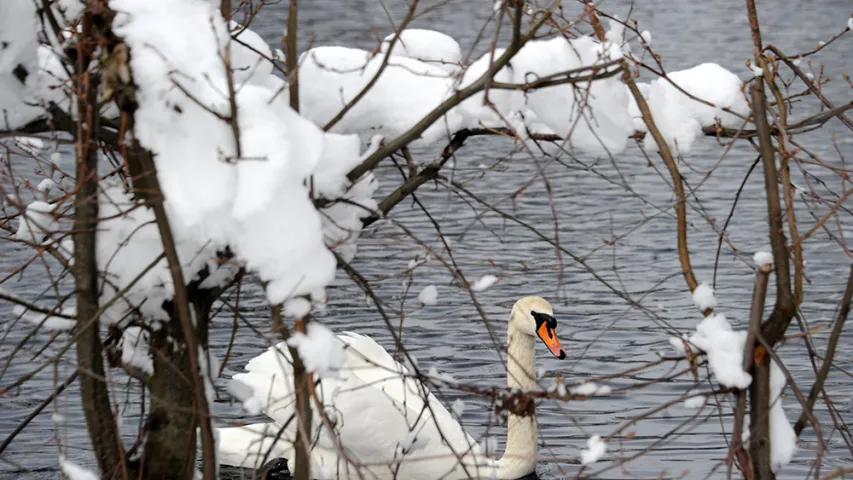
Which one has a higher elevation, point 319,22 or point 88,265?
point 319,22

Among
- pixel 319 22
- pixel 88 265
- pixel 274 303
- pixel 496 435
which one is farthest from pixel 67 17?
pixel 319 22

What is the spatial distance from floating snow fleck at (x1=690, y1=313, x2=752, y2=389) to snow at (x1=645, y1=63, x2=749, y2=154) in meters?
0.81

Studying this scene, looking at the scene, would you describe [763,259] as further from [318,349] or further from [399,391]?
[399,391]

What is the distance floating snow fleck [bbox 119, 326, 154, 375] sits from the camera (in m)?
3.76

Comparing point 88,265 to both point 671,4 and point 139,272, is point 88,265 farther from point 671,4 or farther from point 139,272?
point 671,4

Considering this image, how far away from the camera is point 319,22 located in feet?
80.9

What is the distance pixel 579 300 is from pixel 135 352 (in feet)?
21.2

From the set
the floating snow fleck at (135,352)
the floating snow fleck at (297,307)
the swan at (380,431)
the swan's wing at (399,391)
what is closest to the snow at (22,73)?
the floating snow fleck at (135,352)

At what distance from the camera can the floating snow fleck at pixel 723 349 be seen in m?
3.20

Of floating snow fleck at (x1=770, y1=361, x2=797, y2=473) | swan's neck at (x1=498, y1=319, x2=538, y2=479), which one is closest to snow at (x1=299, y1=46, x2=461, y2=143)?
floating snow fleck at (x1=770, y1=361, x2=797, y2=473)

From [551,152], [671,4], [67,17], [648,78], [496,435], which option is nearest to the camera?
[67,17]

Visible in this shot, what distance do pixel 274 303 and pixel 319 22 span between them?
2214 centimetres

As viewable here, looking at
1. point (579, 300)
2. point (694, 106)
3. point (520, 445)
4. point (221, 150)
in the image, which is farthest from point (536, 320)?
point (221, 150)

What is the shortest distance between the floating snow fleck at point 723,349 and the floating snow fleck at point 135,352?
5.00 ft
